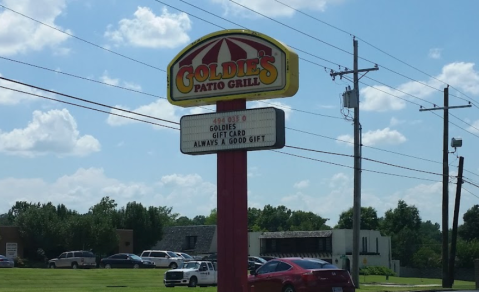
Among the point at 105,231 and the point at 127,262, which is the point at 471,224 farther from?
the point at 127,262

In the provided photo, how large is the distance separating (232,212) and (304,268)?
6193mm

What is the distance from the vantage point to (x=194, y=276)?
40.4 meters

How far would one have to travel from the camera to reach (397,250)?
114 metres

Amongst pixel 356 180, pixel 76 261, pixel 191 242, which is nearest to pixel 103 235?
pixel 76 261

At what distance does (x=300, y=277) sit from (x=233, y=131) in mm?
6726

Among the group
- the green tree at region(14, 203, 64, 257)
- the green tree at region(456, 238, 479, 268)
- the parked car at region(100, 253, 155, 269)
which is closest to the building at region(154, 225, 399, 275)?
the green tree at region(456, 238, 479, 268)

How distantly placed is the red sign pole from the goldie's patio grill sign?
378mm

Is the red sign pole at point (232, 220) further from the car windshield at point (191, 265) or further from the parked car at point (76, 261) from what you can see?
the parked car at point (76, 261)

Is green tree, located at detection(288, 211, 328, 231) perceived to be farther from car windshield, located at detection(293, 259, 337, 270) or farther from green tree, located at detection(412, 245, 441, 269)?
car windshield, located at detection(293, 259, 337, 270)

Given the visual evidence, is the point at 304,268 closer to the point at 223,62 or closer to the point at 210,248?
the point at 223,62

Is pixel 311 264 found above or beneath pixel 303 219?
above

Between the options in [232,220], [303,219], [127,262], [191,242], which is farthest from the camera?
[303,219]

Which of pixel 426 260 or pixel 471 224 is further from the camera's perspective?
pixel 471 224

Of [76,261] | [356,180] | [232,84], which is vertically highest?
[232,84]
